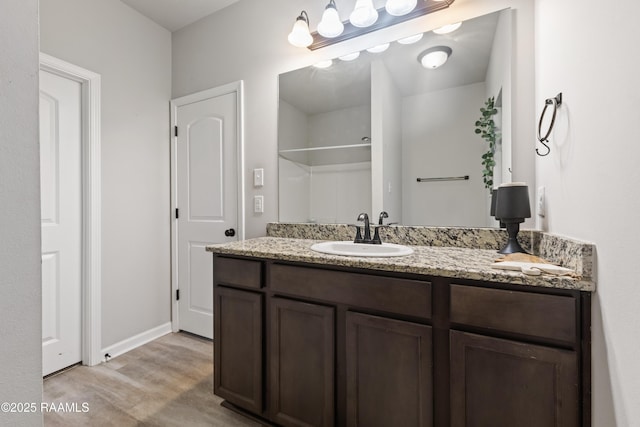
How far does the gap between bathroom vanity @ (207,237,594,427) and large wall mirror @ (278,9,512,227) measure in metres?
0.38

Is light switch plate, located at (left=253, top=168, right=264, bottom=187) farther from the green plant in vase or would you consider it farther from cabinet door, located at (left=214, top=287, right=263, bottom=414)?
the green plant in vase

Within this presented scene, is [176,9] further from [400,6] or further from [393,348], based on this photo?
[393,348]

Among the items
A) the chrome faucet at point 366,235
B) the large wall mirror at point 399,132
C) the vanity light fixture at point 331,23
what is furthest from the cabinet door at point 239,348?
the vanity light fixture at point 331,23

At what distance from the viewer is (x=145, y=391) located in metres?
1.71

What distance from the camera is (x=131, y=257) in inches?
89.7

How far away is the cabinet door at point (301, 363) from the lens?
4.02ft

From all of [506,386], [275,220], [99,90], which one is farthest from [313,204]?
[99,90]

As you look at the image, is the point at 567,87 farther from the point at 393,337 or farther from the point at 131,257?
the point at 131,257

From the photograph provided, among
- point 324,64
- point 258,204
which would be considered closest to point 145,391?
point 258,204

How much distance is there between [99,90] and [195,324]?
1944 millimetres

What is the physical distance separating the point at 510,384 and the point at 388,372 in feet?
1.30

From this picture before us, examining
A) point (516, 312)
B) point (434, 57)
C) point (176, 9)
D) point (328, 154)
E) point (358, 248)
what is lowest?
point (516, 312)

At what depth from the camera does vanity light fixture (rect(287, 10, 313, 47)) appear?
1.83 meters

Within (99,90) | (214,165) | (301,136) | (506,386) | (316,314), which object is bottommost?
(506,386)
